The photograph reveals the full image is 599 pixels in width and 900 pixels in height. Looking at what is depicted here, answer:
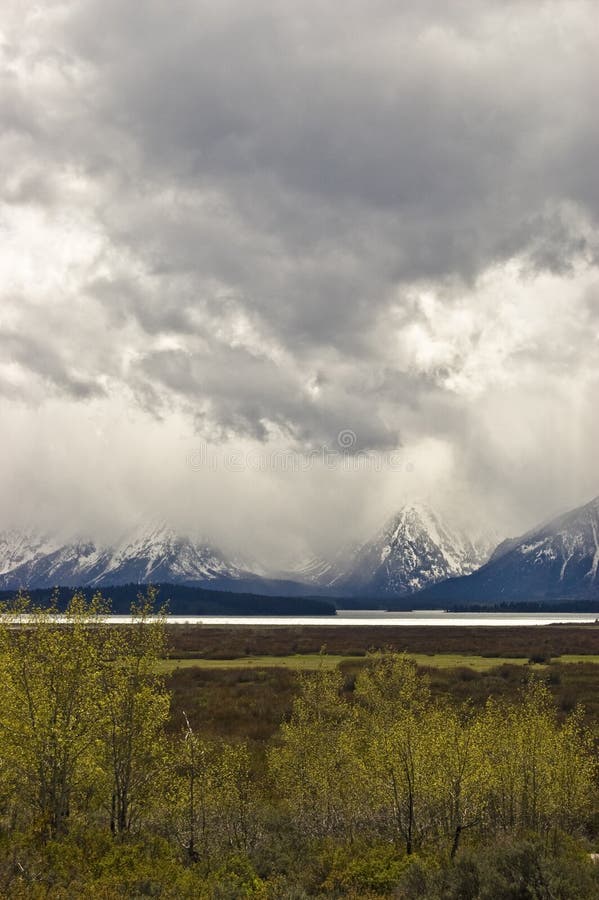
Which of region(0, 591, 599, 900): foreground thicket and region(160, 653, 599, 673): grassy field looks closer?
region(0, 591, 599, 900): foreground thicket

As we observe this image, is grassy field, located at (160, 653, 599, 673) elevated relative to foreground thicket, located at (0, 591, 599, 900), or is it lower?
lower

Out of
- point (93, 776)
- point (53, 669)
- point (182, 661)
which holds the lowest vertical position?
point (182, 661)

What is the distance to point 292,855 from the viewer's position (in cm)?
2734

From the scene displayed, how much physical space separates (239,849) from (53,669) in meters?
11.1

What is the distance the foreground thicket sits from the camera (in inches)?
851

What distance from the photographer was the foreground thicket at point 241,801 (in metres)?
21.6

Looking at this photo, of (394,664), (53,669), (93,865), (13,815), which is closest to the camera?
(93,865)

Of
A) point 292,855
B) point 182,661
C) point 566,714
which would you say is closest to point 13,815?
point 292,855

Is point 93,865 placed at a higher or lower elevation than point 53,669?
lower

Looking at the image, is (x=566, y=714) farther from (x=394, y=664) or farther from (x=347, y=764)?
(x=347, y=764)

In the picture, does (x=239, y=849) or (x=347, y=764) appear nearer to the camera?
(x=239, y=849)

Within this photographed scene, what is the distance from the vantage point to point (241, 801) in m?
30.3

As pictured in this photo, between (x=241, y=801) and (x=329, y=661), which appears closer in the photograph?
(x=241, y=801)

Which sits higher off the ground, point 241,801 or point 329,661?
point 241,801
